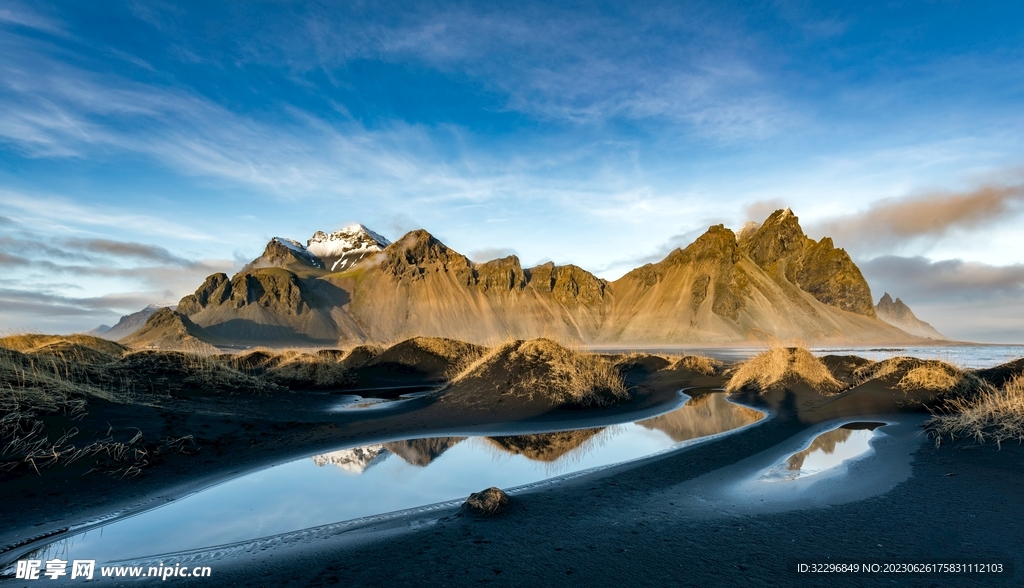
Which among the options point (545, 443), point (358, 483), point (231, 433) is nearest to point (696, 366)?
point (545, 443)

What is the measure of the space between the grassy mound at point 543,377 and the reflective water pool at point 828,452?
638cm

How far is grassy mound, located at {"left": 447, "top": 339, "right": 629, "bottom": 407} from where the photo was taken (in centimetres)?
1498

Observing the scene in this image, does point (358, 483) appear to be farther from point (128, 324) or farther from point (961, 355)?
point (128, 324)

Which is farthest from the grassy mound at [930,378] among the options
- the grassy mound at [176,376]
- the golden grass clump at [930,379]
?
the grassy mound at [176,376]

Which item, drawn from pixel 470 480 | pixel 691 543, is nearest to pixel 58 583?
pixel 470 480

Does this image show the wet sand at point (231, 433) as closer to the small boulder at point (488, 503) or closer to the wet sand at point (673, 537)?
the wet sand at point (673, 537)

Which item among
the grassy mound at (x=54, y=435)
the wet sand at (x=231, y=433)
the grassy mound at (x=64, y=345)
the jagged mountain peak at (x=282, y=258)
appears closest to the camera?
the wet sand at (x=231, y=433)

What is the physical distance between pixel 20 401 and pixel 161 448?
2573 millimetres

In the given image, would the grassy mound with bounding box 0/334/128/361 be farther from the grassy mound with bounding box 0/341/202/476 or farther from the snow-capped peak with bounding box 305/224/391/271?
the snow-capped peak with bounding box 305/224/391/271

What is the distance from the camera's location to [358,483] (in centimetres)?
736

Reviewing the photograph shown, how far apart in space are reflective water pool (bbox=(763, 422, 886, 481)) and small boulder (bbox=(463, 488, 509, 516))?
4.05 metres

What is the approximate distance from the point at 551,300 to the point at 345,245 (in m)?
79.3

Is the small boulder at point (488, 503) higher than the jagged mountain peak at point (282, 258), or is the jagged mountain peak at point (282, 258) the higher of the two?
the jagged mountain peak at point (282, 258)

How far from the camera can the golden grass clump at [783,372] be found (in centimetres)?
1839
